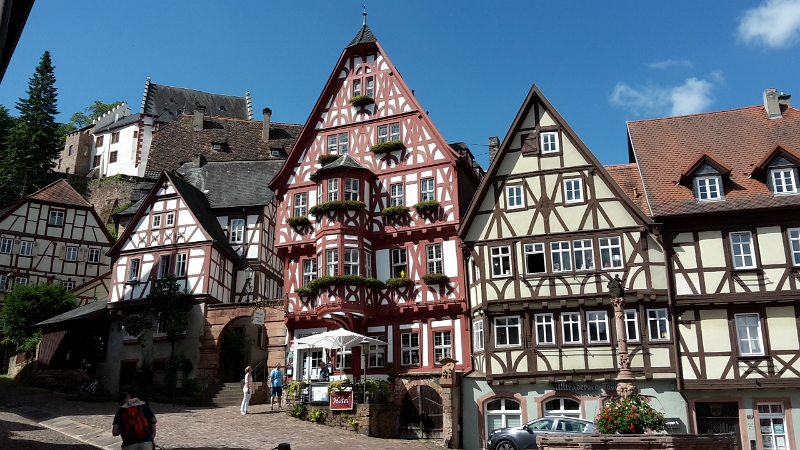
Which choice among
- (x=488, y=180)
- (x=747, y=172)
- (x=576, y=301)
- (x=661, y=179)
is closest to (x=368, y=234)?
(x=488, y=180)

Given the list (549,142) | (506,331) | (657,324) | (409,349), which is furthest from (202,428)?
(549,142)

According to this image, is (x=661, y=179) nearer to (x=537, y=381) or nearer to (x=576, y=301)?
(x=576, y=301)

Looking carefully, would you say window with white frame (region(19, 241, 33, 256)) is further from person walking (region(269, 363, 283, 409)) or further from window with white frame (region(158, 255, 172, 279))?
person walking (region(269, 363, 283, 409))

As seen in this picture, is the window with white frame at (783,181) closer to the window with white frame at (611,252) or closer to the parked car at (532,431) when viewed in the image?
the window with white frame at (611,252)

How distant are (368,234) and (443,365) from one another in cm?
685

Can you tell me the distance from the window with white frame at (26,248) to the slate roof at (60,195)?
314 centimetres

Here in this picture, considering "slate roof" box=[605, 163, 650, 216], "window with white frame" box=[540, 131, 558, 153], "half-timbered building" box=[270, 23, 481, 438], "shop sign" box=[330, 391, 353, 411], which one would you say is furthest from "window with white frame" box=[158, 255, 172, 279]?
"slate roof" box=[605, 163, 650, 216]

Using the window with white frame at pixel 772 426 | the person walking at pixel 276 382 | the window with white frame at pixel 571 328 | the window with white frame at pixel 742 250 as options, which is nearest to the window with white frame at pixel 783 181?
the window with white frame at pixel 742 250

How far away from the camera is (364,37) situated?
120ft

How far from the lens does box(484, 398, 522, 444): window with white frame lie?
27789 mm

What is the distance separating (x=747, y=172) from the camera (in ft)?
94.0

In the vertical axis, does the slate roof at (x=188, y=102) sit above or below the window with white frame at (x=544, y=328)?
above

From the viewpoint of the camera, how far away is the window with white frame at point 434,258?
3141 cm

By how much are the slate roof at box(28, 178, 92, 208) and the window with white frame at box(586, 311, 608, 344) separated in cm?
3769
